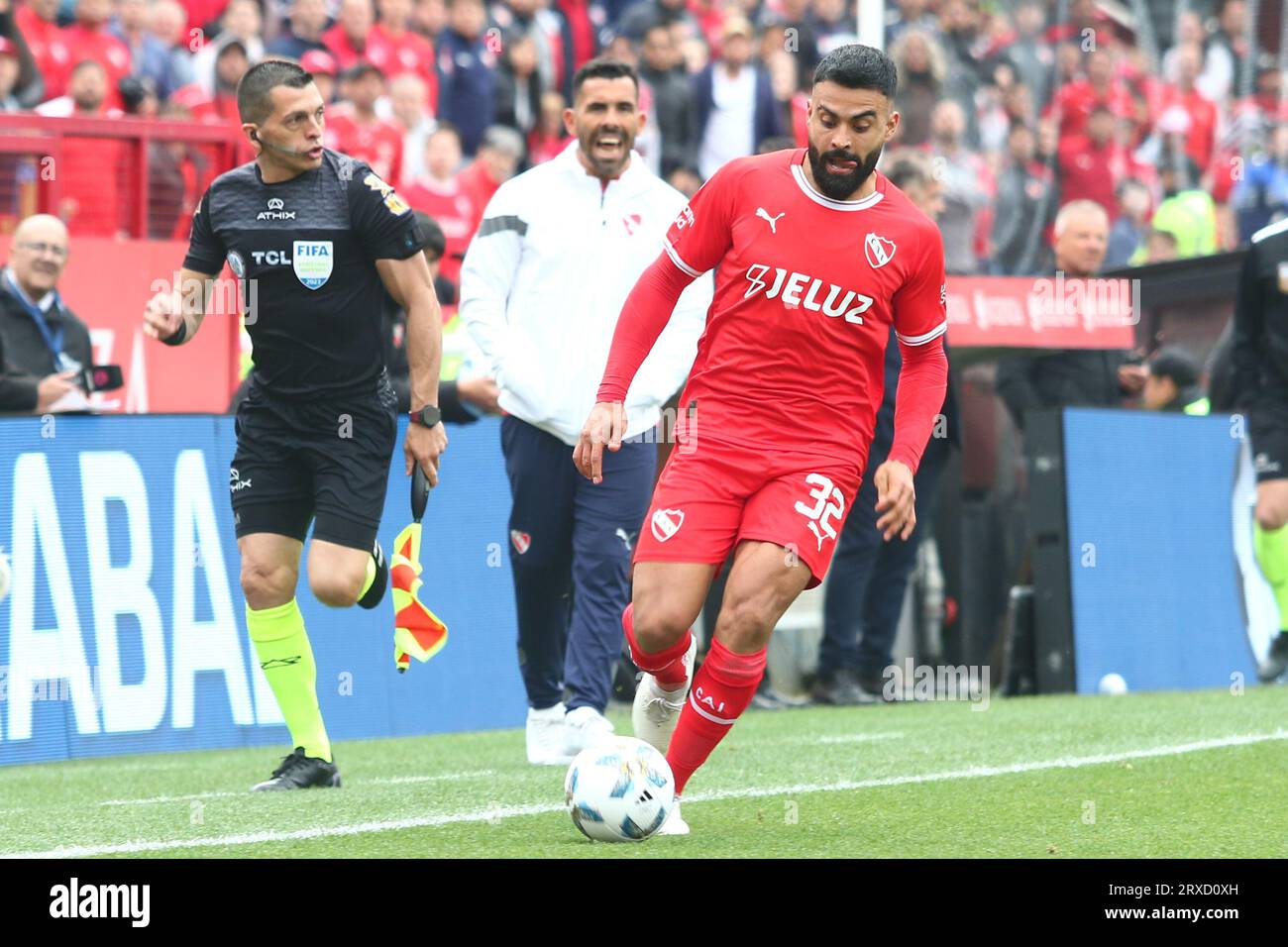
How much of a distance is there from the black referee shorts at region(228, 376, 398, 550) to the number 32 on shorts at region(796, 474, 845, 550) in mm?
2022

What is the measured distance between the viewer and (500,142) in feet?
51.8

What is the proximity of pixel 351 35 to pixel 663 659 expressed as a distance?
10.2 metres

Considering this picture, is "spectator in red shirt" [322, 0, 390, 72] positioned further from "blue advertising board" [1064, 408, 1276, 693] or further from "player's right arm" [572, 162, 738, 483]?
"player's right arm" [572, 162, 738, 483]

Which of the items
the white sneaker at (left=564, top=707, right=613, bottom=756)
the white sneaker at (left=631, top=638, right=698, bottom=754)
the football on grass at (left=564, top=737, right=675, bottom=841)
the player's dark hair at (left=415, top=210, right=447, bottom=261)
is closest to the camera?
the football on grass at (left=564, top=737, right=675, bottom=841)

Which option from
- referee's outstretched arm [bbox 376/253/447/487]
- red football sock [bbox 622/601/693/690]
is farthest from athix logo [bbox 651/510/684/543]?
referee's outstretched arm [bbox 376/253/447/487]

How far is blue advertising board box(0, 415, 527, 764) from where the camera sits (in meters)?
9.48

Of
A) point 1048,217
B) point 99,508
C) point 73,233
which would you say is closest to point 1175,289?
point 1048,217

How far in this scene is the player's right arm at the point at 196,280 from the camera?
7.59 metres

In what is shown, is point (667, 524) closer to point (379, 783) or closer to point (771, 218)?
point (771, 218)
